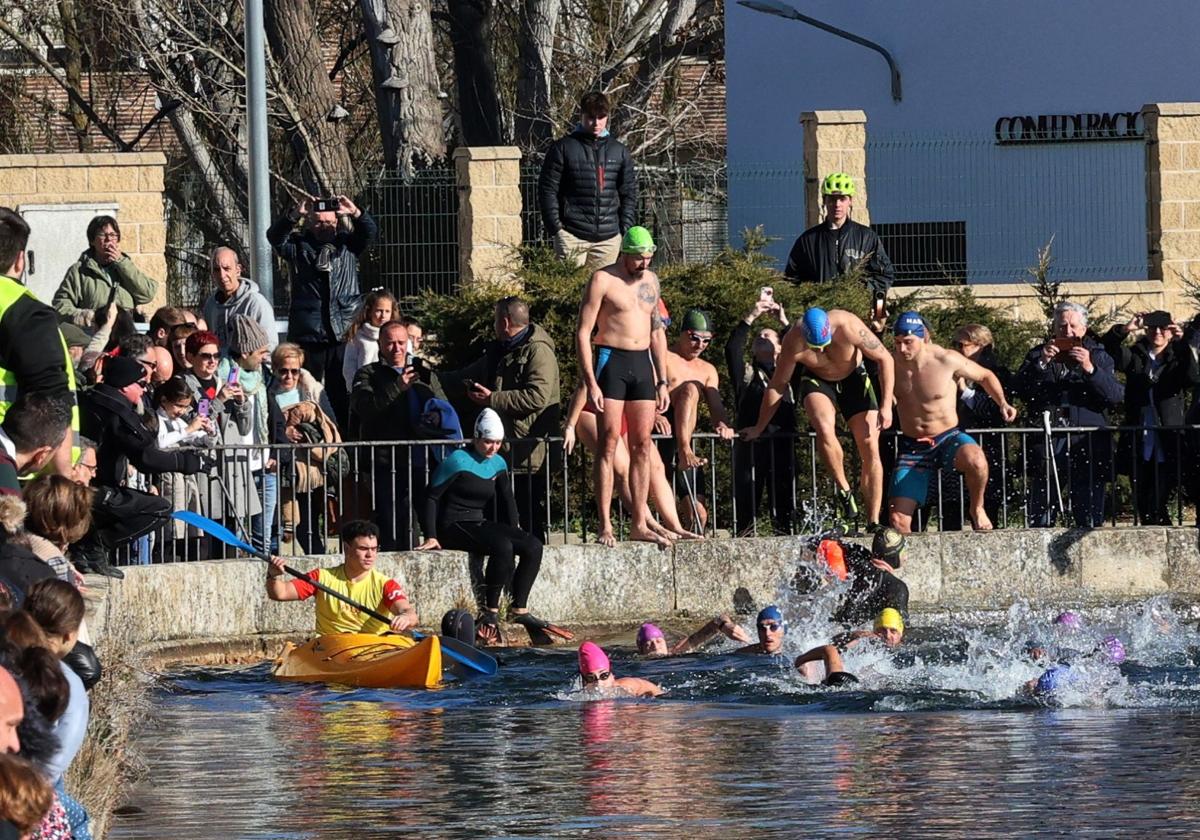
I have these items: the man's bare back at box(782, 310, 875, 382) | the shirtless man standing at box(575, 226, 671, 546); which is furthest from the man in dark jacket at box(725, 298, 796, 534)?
the shirtless man standing at box(575, 226, 671, 546)

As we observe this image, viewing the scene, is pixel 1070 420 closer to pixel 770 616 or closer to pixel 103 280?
pixel 770 616

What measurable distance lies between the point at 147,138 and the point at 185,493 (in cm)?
3183

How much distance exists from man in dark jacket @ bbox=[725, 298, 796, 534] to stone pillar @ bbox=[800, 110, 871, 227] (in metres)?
8.11

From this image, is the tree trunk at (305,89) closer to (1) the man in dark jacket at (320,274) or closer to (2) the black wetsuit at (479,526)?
(1) the man in dark jacket at (320,274)

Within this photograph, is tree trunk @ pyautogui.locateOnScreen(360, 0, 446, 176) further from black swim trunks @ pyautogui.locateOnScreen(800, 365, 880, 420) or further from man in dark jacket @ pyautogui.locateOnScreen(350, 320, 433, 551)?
man in dark jacket @ pyautogui.locateOnScreen(350, 320, 433, 551)

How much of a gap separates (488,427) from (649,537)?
1.56 meters

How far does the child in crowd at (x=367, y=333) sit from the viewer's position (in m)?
18.1

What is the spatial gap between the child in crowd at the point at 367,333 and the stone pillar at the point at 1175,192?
11.6 meters

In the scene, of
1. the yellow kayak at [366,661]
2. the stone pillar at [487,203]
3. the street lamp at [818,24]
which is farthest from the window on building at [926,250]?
the yellow kayak at [366,661]

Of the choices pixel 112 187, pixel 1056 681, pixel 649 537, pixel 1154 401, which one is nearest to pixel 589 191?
pixel 649 537

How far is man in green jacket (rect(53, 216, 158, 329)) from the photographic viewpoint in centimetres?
1852

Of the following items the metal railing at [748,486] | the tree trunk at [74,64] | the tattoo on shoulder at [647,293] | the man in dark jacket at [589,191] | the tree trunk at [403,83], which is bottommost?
the metal railing at [748,486]

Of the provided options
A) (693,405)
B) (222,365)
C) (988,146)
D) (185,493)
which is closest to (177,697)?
(185,493)

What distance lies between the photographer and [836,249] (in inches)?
803
